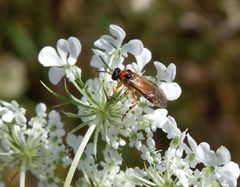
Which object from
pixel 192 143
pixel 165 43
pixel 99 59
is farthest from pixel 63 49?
pixel 165 43

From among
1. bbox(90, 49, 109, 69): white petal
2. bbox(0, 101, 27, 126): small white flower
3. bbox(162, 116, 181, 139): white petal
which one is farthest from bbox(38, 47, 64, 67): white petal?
bbox(162, 116, 181, 139): white petal

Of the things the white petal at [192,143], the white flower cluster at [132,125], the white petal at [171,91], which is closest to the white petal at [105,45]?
the white flower cluster at [132,125]

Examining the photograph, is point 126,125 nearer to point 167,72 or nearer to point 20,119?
point 167,72

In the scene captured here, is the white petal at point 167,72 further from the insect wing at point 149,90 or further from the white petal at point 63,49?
the white petal at point 63,49

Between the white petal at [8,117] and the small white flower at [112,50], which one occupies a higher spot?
the small white flower at [112,50]

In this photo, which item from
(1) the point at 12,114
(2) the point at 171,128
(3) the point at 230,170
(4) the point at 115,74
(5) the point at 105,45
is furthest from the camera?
(1) the point at 12,114

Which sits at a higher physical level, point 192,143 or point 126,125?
point 126,125

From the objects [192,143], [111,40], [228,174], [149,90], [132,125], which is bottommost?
[228,174]
